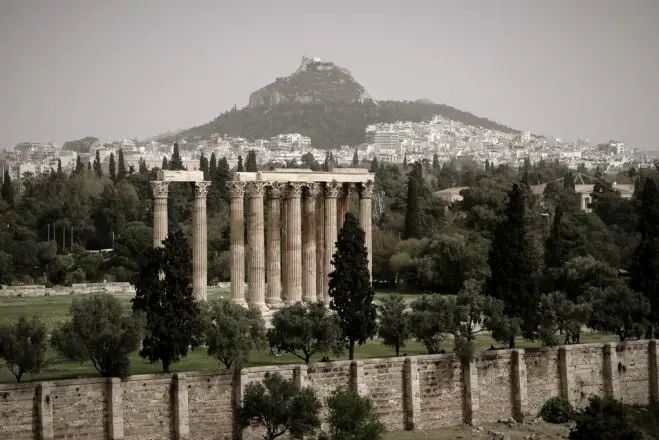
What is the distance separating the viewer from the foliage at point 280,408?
39.9 meters

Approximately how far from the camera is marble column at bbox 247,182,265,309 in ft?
180

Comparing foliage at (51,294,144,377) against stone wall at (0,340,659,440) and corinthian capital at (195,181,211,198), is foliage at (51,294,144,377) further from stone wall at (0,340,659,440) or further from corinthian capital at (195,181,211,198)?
corinthian capital at (195,181,211,198)

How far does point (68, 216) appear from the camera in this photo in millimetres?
106062

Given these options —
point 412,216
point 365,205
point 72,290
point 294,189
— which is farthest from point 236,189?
point 412,216

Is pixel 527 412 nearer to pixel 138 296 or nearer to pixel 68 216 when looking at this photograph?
pixel 138 296

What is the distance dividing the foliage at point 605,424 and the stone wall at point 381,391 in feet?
26.3

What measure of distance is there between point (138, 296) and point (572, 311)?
60.0 ft

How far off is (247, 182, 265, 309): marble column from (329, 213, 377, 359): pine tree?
278 inches

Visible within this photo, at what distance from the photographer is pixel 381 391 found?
146 ft

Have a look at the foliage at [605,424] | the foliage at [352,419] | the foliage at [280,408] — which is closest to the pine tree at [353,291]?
the foliage at [280,408]

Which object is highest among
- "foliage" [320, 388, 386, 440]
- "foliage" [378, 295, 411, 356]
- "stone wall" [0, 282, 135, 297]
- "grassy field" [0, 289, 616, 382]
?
"foliage" [378, 295, 411, 356]

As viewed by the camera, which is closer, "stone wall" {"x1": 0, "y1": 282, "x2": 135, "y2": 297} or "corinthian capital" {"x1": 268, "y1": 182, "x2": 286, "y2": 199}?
"corinthian capital" {"x1": 268, "y1": 182, "x2": 286, "y2": 199}

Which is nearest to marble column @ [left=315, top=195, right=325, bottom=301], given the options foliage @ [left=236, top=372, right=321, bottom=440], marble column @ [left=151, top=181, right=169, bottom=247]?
marble column @ [left=151, top=181, right=169, bottom=247]

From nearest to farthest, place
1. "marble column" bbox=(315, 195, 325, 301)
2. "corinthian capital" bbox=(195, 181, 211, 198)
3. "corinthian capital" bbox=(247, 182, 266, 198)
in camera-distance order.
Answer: "corinthian capital" bbox=(195, 181, 211, 198) < "corinthian capital" bbox=(247, 182, 266, 198) < "marble column" bbox=(315, 195, 325, 301)
